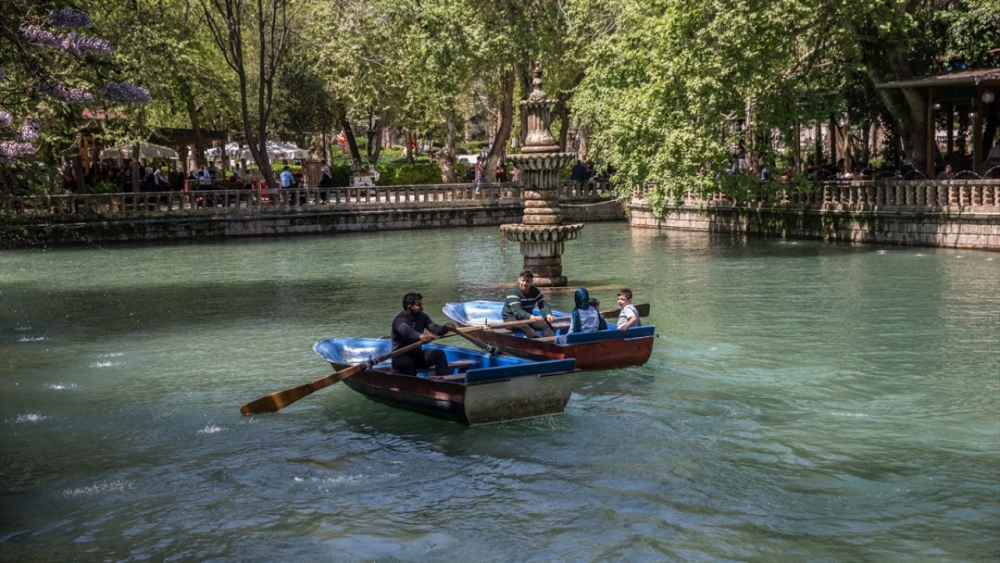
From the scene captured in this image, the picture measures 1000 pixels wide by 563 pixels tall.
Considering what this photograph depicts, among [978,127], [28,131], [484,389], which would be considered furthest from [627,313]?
[978,127]

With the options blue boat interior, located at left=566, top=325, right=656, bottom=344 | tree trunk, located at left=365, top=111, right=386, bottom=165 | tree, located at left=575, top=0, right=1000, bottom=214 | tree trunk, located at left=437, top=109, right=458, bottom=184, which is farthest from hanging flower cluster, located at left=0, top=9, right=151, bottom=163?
tree trunk, located at left=365, top=111, right=386, bottom=165

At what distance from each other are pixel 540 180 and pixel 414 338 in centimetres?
964

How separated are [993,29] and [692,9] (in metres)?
8.83

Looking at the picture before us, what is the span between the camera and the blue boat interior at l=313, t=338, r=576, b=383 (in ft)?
40.8

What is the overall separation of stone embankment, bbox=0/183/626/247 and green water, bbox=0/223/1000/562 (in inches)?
643

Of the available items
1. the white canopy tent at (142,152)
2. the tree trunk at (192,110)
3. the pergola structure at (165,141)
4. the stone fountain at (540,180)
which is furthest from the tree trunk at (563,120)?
the stone fountain at (540,180)

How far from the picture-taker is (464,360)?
45.5 ft

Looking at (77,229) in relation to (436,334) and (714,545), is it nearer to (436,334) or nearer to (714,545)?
(436,334)

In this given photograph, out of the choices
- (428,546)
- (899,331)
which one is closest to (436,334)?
(428,546)

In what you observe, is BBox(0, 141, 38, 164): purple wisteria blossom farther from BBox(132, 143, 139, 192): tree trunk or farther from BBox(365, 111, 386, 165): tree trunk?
BBox(365, 111, 386, 165): tree trunk

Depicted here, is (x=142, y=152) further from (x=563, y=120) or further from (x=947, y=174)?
(x=947, y=174)

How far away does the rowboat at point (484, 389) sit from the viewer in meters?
12.5

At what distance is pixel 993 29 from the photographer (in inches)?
1251

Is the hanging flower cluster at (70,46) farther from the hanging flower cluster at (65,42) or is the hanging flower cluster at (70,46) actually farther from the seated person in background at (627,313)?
the seated person in background at (627,313)
